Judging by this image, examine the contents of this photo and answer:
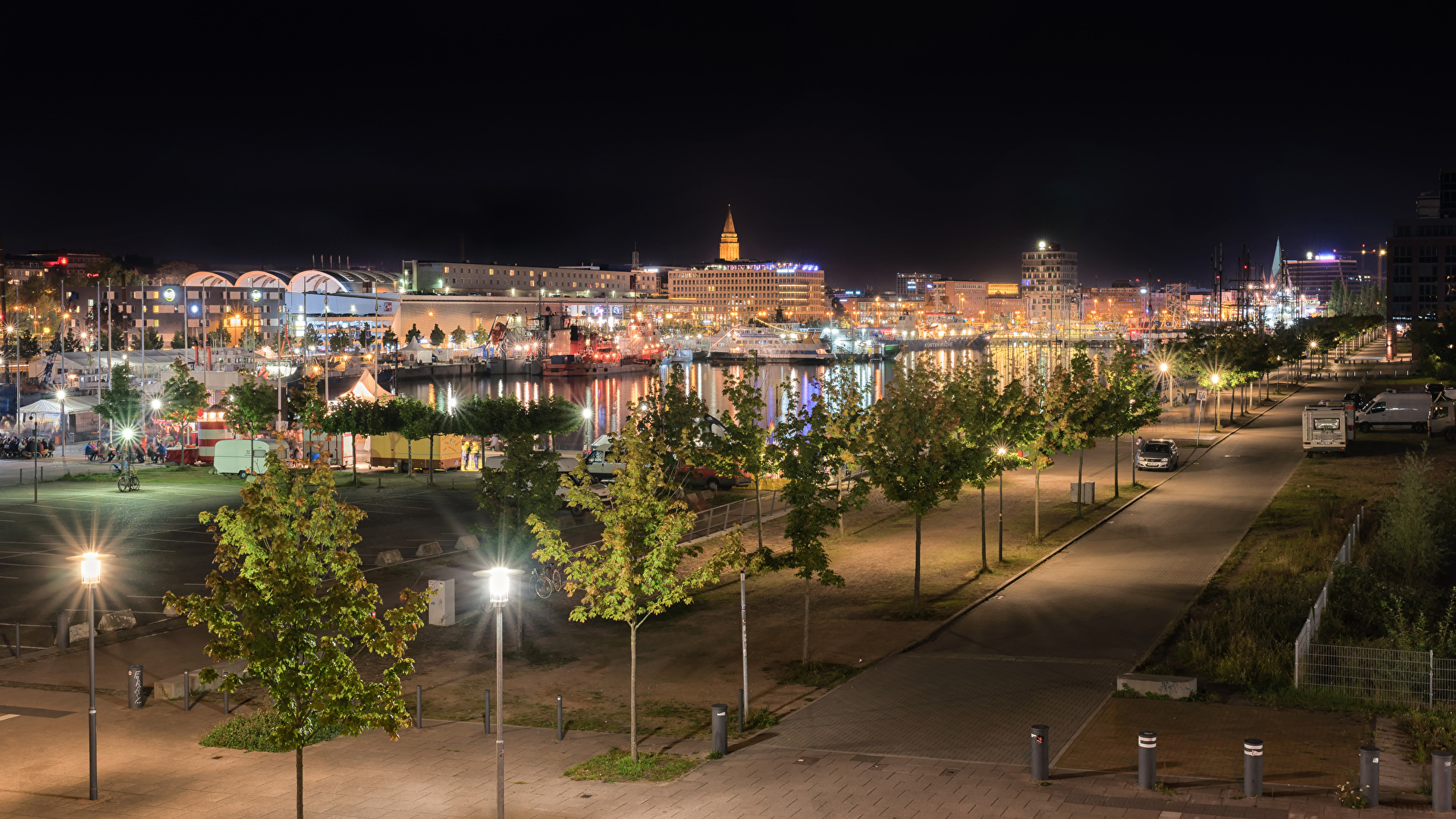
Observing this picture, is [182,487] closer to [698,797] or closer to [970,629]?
[970,629]

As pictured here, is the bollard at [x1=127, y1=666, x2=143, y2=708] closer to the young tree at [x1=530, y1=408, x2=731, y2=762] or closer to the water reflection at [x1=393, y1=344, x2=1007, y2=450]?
the young tree at [x1=530, y1=408, x2=731, y2=762]

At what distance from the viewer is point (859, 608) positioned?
21297mm

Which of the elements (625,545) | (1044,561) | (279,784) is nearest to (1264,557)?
(1044,561)

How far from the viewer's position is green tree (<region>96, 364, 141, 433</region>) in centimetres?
4631

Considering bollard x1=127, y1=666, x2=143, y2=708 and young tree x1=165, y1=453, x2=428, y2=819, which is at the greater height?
young tree x1=165, y1=453, x2=428, y2=819

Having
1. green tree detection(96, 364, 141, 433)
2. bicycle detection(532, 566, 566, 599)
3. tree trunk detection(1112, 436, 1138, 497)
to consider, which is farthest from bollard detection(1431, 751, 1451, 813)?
green tree detection(96, 364, 141, 433)

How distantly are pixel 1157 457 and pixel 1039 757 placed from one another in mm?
29679

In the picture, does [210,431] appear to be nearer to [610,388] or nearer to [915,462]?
[915,462]

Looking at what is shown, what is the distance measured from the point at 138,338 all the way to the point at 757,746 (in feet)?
449

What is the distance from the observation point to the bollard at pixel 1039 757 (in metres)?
12.2

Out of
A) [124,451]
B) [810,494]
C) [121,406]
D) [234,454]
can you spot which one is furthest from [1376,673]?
[121,406]

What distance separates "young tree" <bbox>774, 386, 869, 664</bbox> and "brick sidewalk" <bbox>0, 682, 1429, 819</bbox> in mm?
2644

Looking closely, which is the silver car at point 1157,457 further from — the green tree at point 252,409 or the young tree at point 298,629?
the young tree at point 298,629

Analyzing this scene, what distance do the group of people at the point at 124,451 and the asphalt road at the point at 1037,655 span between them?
37.9m
